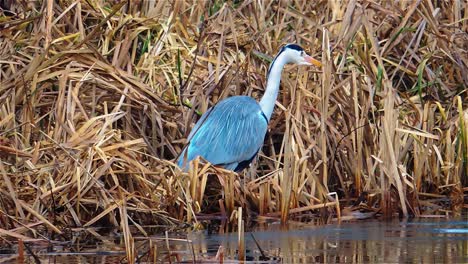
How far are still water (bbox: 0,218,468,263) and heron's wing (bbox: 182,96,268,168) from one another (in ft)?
4.24

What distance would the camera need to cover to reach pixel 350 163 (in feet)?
30.3

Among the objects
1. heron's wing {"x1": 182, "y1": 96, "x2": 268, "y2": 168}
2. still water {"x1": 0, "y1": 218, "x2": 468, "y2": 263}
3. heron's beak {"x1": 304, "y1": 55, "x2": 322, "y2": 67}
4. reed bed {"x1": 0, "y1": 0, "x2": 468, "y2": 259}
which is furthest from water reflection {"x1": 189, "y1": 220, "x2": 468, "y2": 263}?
heron's beak {"x1": 304, "y1": 55, "x2": 322, "y2": 67}

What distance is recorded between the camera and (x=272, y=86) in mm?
9680

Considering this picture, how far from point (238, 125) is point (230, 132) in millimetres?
86

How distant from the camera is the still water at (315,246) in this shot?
678 centimetres

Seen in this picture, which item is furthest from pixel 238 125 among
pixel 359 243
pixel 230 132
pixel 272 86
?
pixel 359 243

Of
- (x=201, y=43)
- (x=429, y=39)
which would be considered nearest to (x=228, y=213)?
(x=201, y=43)

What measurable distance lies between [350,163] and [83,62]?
2.33 meters

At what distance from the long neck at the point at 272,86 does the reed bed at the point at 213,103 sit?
0.18 metres

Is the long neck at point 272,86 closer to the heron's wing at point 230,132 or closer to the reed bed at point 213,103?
the heron's wing at point 230,132

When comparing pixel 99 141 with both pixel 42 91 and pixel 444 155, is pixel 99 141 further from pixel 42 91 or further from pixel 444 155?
pixel 444 155

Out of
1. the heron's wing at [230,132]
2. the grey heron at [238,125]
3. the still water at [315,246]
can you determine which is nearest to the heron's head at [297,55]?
the grey heron at [238,125]

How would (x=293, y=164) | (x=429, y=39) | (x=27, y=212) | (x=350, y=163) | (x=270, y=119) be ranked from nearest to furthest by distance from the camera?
(x=27, y=212) → (x=293, y=164) → (x=350, y=163) → (x=270, y=119) → (x=429, y=39)

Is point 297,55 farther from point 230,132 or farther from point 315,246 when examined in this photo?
point 315,246
